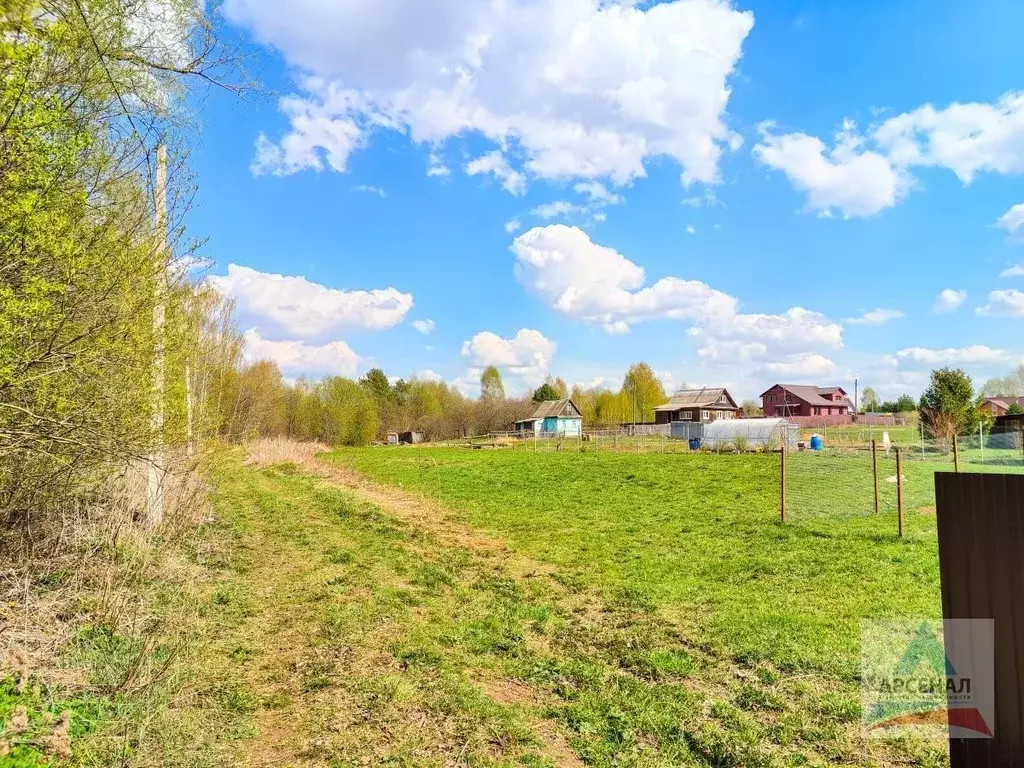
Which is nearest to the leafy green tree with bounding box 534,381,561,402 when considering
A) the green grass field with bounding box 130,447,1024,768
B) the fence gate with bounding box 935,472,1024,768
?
the green grass field with bounding box 130,447,1024,768

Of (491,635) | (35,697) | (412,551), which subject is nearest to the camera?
(35,697)

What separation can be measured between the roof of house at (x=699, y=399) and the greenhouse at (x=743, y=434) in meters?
13.5

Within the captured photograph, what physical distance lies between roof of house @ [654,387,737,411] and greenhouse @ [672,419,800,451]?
13479 mm

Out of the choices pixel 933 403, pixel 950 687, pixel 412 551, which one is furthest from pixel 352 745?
pixel 933 403

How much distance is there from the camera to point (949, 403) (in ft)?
95.5

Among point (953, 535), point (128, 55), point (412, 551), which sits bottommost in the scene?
point (412, 551)

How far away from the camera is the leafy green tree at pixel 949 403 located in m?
27.6

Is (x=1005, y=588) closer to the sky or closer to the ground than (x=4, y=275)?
closer to the ground

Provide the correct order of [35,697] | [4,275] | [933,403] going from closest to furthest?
[35,697]
[4,275]
[933,403]

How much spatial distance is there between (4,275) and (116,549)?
11.2ft

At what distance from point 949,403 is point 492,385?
5224 cm

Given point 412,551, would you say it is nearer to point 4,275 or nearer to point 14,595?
point 14,595

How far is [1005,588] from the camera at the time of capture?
2.14 m

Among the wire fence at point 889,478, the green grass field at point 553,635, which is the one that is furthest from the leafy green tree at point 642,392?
the green grass field at point 553,635
